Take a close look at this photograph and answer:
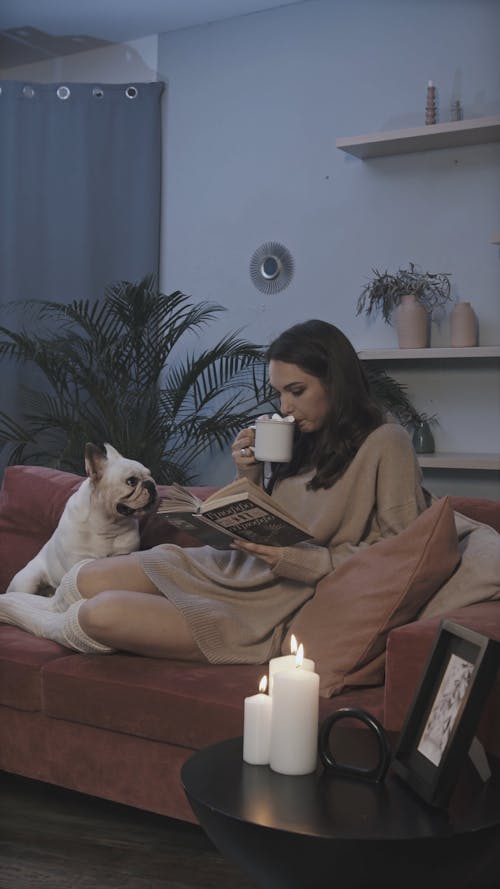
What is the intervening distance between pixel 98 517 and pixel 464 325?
6.38 ft

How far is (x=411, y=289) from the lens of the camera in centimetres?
419

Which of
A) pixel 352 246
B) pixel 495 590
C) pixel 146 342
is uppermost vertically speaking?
pixel 352 246

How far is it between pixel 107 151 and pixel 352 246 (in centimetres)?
141

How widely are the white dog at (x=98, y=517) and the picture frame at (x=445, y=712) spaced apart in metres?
1.32

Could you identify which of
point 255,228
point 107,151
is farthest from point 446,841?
point 107,151

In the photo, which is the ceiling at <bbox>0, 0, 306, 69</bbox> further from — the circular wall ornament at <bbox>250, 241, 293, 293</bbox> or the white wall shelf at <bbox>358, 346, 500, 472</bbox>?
the white wall shelf at <bbox>358, 346, 500, 472</bbox>

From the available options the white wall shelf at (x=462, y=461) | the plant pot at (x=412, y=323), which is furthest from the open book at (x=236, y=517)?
the plant pot at (x=412, y=323)

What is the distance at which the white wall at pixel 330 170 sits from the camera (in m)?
4.20

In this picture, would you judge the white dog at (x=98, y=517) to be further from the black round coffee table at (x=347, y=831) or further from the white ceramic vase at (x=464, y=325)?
the white ceramic vase at (x=464, y=325)

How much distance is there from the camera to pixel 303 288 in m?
4.63

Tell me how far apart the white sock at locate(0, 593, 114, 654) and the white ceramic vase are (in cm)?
210

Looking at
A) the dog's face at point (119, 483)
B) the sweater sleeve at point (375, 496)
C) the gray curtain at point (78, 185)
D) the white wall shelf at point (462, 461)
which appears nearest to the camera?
the sweater sleeve at point (375, 496)

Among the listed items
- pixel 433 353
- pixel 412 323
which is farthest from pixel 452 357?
pixel 412 323

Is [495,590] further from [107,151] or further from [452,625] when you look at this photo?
[107,151]
